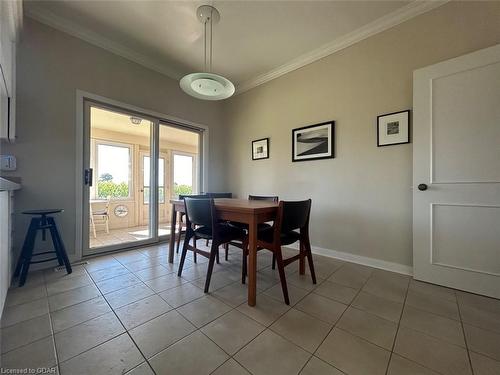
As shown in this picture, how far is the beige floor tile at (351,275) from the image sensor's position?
1.93 meters

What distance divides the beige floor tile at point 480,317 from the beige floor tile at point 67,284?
301 centimetres

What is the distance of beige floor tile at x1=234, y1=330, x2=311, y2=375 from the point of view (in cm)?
102

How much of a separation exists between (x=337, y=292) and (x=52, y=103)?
3.46 m

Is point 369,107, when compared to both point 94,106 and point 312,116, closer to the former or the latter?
point 312,116

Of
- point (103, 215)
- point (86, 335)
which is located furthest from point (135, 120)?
point (86, 335)

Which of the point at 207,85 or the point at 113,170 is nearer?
the point at 207,85

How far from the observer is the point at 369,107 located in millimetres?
2361

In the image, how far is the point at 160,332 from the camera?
1259 millimetres

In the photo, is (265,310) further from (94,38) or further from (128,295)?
(94,38)

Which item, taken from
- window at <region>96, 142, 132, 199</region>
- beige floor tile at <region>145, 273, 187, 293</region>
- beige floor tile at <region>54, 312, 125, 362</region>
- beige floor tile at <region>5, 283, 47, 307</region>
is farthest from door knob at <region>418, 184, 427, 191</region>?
window at <region>96, 142, 132, 199</region>

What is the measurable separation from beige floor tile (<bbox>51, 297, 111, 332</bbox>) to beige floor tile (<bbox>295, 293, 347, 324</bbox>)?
1.43 meters

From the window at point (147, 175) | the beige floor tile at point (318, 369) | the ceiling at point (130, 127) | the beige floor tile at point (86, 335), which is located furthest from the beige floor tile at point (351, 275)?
the ceiling at point (130, 127)

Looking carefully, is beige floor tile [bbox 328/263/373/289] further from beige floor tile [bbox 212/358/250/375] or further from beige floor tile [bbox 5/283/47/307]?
beige floor tile [bbox 5/283/47/307]

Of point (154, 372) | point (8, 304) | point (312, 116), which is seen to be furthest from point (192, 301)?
point (312, 116)
